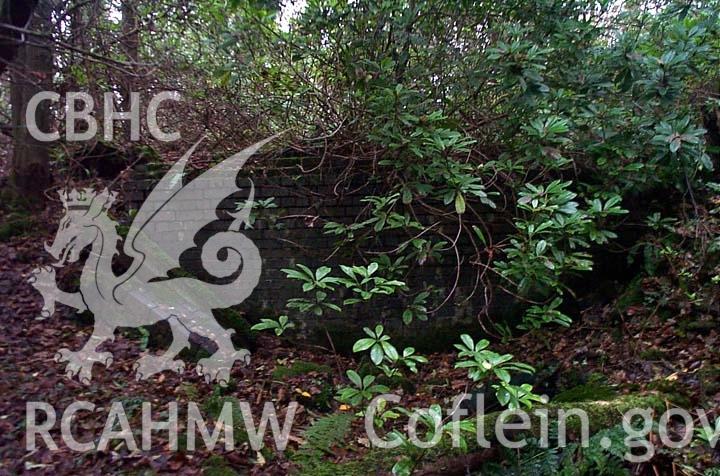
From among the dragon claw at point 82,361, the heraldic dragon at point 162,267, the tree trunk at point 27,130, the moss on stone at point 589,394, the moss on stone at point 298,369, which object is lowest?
the moss on stone at point 298,369

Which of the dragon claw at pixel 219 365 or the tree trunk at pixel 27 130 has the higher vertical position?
the tree trunk at pixel 27 130

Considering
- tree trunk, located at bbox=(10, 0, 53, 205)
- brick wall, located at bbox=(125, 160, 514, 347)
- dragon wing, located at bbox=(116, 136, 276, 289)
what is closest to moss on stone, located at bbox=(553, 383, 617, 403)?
brick wall, located at bbox=(125, 160, 514, 347)

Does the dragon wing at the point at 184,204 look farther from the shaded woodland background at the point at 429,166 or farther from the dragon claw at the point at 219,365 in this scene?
the dragon claw at the point at 219,365

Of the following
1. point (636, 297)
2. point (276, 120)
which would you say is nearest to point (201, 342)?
point (276, 120)

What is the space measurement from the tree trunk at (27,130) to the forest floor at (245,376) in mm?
502

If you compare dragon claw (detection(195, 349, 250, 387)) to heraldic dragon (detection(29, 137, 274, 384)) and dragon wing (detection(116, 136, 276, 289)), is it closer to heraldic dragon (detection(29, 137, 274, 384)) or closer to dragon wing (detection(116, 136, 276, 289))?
heraldic dragon (detection(29, 137, 274, 384))

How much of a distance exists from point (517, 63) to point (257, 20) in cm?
208

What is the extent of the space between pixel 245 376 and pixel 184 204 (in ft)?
5.72

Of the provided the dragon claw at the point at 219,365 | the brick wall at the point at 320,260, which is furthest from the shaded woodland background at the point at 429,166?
the dragon claw at the point at 219,365

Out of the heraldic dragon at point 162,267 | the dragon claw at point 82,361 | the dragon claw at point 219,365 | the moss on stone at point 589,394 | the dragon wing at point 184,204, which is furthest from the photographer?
the dragon wing at point 184,204

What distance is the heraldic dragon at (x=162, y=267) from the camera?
169 inches

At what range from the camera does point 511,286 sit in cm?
490

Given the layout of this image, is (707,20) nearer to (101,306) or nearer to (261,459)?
(261,459)

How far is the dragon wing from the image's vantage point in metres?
5.04
